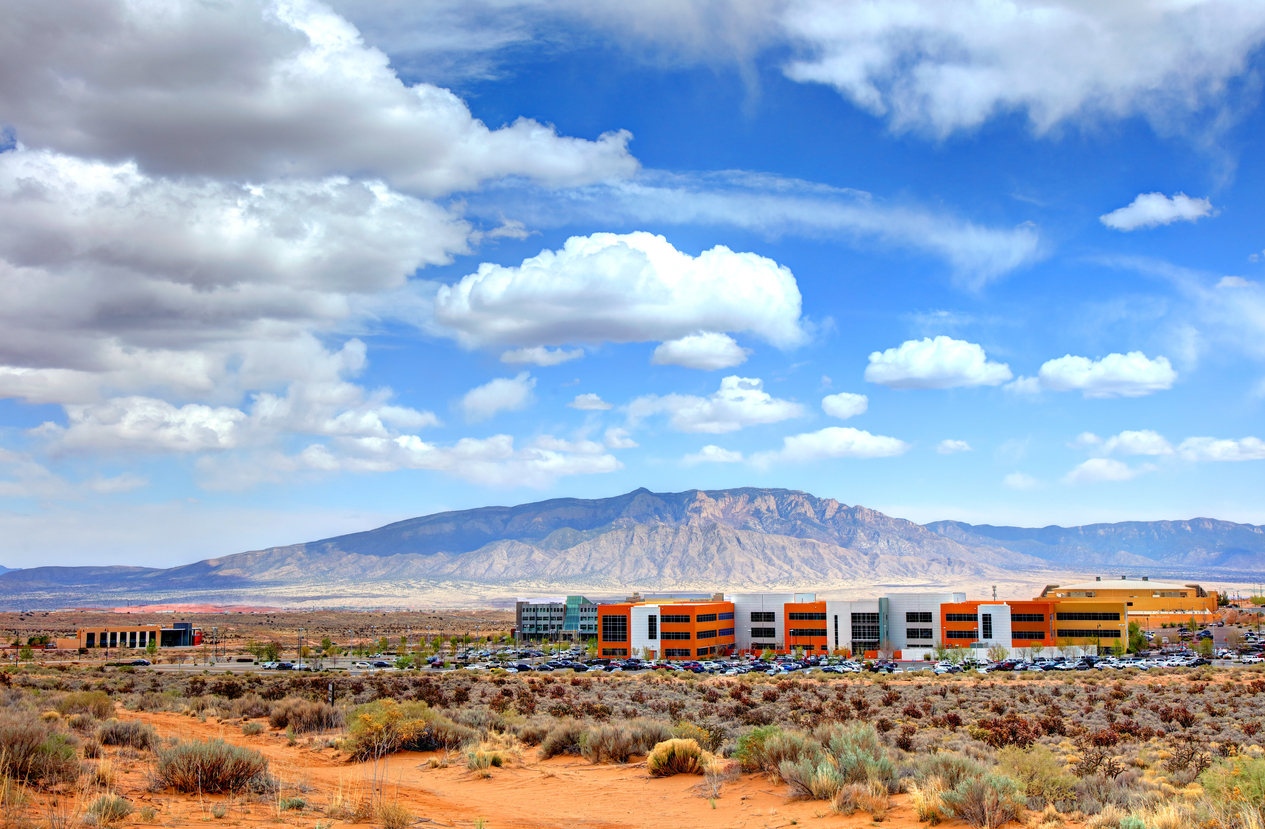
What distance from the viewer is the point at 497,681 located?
58.1 m

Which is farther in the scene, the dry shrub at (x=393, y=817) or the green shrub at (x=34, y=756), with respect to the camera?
the green shrub at (x=34, y=756)

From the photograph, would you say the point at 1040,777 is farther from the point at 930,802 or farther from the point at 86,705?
the point at 86,705

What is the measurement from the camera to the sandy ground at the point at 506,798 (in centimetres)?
1496

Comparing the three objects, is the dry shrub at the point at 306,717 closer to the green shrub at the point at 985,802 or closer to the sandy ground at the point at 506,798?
the sandy ground at the point at 506,798

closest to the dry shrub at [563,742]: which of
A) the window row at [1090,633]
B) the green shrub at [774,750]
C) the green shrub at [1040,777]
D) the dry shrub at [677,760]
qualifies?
the dry shrub at [677,760]

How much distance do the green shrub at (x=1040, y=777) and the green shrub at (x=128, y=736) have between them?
61.8 feet

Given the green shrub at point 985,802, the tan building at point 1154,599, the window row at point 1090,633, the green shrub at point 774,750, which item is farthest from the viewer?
the tan building at point 1154,599

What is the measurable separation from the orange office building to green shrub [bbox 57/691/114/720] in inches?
3230

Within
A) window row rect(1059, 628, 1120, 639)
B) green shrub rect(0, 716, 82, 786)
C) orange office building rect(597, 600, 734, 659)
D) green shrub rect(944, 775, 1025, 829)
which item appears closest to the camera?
green shrub rect(944, 775, 1025, 829)

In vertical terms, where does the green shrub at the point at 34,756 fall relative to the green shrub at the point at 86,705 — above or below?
above

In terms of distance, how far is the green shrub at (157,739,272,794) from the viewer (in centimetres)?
1622

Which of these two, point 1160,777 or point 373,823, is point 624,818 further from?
point 1160,777

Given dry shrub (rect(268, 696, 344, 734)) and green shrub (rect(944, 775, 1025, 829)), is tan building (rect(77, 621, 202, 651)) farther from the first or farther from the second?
green shrub (rect(944, 775, 1025, 829))

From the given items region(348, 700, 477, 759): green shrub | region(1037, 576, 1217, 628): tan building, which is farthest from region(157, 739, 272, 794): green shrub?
region(1037, 576, 1217, 628): tan building
